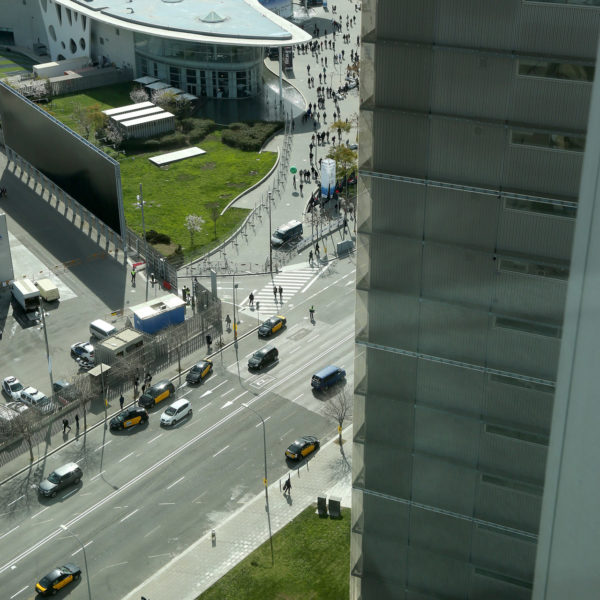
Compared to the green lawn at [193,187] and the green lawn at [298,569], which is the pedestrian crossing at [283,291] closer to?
the green lawn at [193,187]

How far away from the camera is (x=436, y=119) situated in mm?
32594

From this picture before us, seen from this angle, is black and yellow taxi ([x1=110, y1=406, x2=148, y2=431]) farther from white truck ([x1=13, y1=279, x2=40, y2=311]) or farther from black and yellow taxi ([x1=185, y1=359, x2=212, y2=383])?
white truck ([x1=13, y1=279, x2=40, y2=311])

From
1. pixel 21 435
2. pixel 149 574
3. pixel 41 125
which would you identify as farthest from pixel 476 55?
pixel 41 125

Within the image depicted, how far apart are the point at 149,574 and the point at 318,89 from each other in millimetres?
95901

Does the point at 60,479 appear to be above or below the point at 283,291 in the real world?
below

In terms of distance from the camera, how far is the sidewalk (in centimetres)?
5566

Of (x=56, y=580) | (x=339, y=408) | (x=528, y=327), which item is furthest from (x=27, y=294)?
(x=528, y=327)

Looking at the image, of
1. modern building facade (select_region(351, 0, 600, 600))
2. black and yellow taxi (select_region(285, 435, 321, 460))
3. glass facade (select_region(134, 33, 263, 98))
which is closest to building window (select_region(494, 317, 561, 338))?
modern building facade (select_region(351, 0, 600, 600))

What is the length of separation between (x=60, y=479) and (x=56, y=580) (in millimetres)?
9050

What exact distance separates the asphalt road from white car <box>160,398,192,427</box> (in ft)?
2.06

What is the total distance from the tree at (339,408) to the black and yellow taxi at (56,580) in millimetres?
20819

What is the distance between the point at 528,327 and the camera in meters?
34.4

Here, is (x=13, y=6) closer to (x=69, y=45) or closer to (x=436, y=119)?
(x=69, y=45)

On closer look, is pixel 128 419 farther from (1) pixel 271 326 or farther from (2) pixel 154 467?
(1) pixel 271 326
